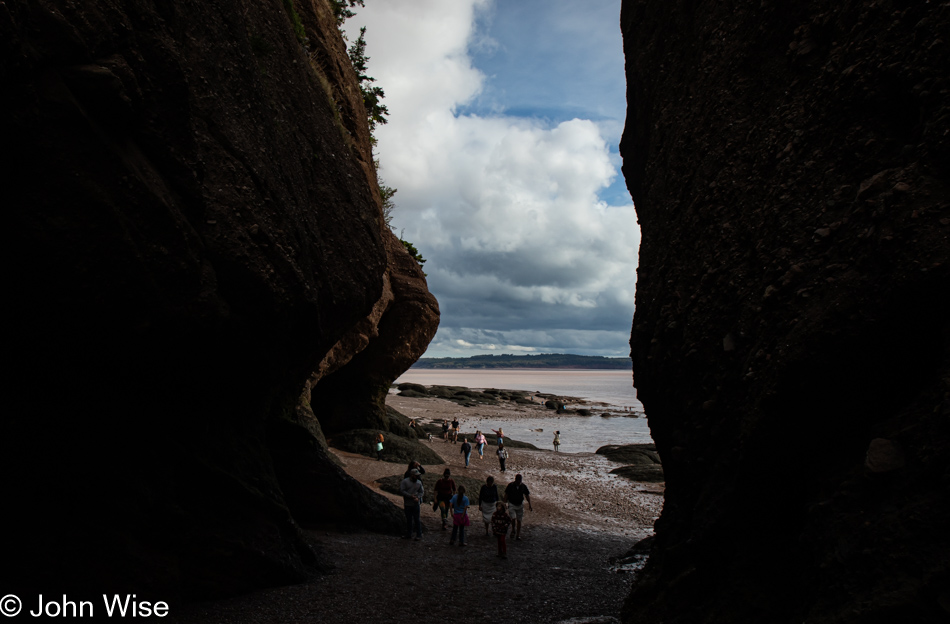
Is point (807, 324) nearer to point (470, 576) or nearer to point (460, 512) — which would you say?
point (470, 576)

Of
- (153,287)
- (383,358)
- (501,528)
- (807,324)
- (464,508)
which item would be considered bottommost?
(501,528)

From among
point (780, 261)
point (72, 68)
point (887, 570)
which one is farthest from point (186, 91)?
point (887, 570)

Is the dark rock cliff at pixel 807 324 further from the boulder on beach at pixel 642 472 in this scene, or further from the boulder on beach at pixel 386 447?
the boulder on beach at pixel 642 472

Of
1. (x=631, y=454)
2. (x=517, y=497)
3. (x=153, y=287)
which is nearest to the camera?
(x=153, y=287)

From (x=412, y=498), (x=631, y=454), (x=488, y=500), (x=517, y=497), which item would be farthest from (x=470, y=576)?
(x=631, y=454)

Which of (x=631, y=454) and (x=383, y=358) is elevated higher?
(x=383, y=358)

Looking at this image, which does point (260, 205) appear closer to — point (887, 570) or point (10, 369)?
point (10, 369)

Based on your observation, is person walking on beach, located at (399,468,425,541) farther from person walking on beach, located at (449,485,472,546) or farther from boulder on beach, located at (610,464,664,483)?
boulder on beach, located at (610,464,664,483)

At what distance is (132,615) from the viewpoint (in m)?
7.40

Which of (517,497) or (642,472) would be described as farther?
(642,472)

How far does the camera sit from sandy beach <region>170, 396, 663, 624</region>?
8820 millimetres

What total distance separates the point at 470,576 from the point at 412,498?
289cm

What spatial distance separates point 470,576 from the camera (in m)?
11.2

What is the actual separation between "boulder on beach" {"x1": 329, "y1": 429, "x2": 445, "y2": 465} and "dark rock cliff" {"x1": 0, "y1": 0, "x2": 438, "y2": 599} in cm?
1349
